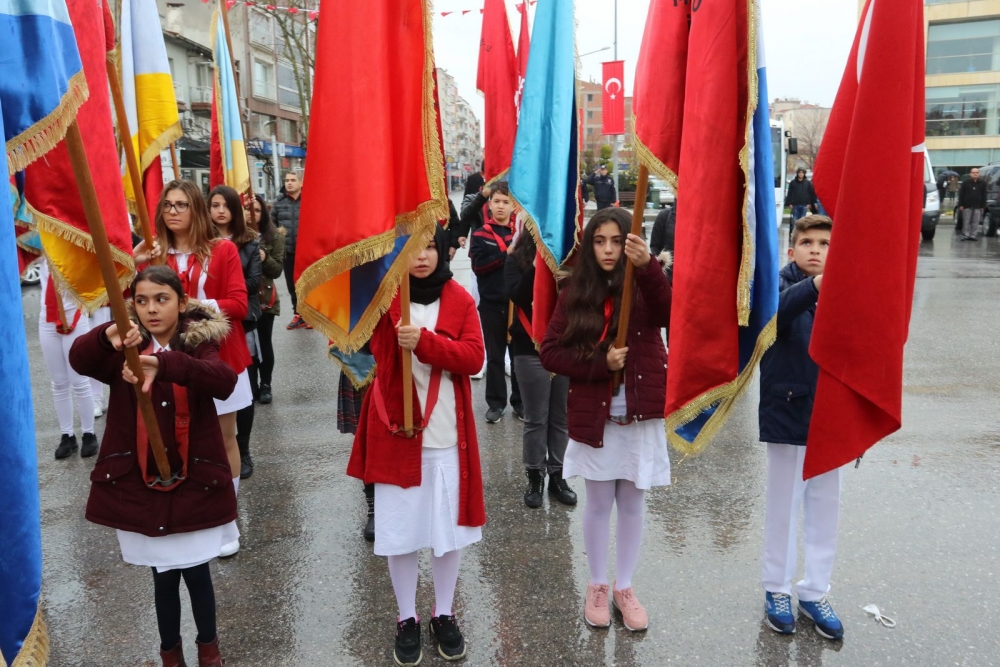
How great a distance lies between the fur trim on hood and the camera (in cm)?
305

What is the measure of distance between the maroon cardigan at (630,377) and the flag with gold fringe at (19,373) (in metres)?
2.26

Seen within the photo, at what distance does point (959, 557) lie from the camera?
3.99 metres

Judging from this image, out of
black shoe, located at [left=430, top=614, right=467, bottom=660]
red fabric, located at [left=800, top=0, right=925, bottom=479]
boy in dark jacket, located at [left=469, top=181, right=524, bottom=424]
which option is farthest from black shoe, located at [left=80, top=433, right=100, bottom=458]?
red fabric, located at [left=800, top=0, right=925, bottom=479]

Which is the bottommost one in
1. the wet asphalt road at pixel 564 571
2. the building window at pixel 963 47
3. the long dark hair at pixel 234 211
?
the wet asphalt road at pixel 564 571

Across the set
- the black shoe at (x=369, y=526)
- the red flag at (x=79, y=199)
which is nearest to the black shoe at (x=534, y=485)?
the black shoe at (x=369, y=526)

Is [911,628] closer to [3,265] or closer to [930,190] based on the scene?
[3,265]

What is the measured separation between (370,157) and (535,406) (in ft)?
8.09

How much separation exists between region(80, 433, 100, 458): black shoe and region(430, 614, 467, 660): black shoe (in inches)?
143

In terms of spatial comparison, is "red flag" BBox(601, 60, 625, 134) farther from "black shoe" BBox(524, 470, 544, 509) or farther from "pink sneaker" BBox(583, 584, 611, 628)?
"pink sneaker" BBox(583, 584, 611, 628)

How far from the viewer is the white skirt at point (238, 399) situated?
4277mm

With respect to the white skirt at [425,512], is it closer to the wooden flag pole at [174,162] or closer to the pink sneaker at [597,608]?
the pink sneaker at [597,608]

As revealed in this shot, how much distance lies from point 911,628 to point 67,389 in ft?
18.6

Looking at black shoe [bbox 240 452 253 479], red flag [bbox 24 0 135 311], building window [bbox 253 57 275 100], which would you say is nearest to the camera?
red flag [bbox 24 0 135 311]

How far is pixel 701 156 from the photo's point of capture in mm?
2811
